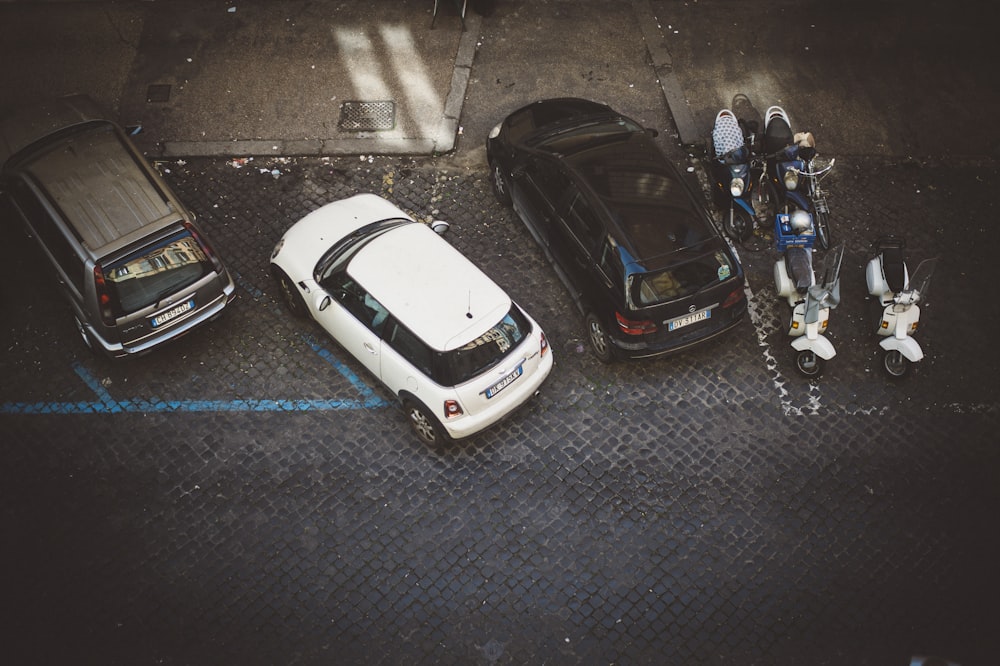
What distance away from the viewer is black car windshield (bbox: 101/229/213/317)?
805cm

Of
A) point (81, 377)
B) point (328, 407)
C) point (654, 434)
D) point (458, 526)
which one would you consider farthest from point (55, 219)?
point (654, 434)

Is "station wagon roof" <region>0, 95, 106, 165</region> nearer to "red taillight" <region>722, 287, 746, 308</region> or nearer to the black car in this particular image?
the black car

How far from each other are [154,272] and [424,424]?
10.8 feet

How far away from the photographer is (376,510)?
7.82 meters

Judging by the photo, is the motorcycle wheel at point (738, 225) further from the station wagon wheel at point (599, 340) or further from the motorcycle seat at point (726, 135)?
the station wagon wheel at point (599, 340)

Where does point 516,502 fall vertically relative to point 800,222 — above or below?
below

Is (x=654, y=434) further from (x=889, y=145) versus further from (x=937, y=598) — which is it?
(x=889, y=145)

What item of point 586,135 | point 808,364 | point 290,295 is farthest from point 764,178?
point 290,295

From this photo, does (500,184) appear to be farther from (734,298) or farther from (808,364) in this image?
(808,364)

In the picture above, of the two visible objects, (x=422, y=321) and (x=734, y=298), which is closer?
(x=422, y=321)

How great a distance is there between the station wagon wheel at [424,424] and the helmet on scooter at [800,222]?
4734mm

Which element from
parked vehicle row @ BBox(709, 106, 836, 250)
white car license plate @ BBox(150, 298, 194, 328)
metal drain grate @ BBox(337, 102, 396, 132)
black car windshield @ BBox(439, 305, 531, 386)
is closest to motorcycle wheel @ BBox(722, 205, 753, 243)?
parked vehicle row @ BBox(709, 106, 836, 250)

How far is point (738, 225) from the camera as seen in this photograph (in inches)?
389

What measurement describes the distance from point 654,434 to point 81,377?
646 cm
